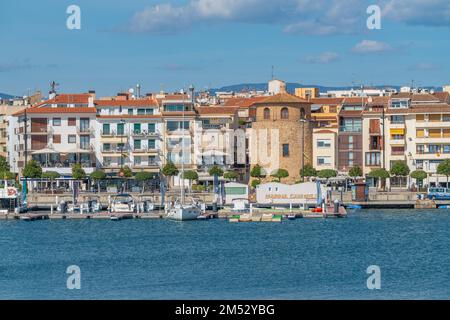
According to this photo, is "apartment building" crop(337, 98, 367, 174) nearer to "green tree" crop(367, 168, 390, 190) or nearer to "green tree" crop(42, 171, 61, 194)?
"green tree" crop(367, 168, 390, 190)

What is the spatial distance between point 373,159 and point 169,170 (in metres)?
13.7

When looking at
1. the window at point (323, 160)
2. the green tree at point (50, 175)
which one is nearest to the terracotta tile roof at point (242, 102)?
the window at point (323, 160)

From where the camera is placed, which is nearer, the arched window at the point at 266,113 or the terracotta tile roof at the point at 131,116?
the arched window at the point at 266,113

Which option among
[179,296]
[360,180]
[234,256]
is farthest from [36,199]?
[179,296]

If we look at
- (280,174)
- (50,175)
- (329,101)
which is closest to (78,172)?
(50,175)

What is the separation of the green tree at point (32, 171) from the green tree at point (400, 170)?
22.9 meters

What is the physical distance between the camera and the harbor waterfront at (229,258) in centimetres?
3575

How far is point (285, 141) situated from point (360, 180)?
557 centimetres

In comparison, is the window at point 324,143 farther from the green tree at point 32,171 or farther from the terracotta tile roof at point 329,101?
the green tree at point 32,171

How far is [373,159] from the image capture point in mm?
82250

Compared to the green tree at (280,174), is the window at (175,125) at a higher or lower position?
higher

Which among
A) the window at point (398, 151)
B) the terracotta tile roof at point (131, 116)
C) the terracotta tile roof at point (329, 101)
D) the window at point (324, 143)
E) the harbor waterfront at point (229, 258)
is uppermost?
the terracotta tile roof at point (329, 101)

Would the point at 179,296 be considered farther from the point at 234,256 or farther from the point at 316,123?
the point at 316,123

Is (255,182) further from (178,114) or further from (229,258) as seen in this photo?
(229,258)
